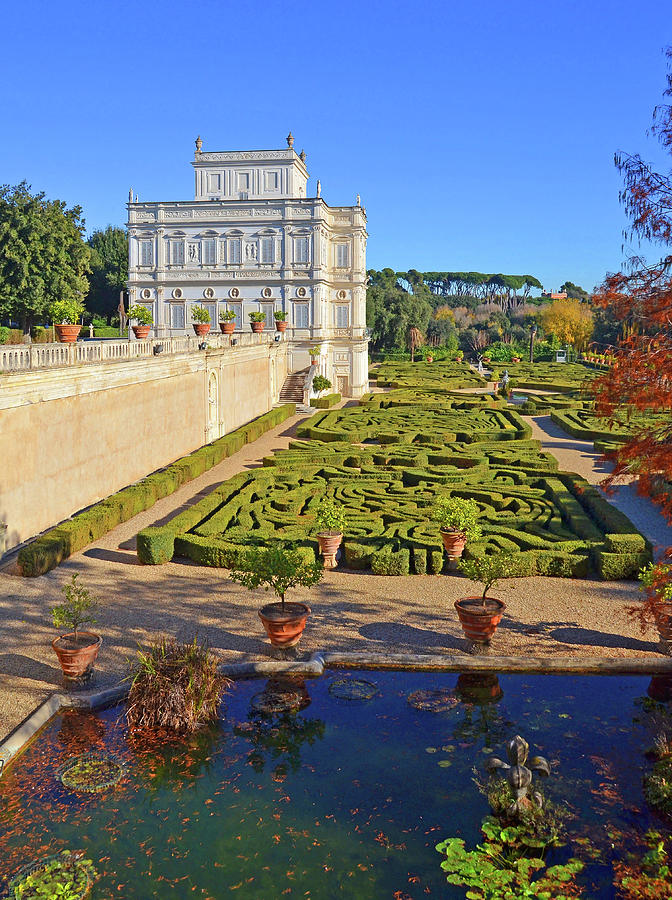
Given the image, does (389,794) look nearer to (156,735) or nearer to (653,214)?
(156,735)

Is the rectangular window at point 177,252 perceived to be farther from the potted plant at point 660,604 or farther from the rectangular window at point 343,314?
the potted plant at point 660,604

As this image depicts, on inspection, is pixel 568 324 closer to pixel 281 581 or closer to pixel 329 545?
pixel 329 545

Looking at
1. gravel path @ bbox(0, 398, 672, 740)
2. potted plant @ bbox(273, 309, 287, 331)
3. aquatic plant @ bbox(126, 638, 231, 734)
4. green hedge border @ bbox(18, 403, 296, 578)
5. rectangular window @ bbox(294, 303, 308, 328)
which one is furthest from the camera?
rectangular window @ bbox(294, 303, 308, 328)

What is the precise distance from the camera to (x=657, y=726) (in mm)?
9484

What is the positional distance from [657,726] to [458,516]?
19.7ft

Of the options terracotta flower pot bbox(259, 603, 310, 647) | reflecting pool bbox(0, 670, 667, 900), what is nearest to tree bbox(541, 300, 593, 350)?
terracotta flower pot bbox(259, 603, 310, 647)

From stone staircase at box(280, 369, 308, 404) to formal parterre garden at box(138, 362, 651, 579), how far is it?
1326 centimetres

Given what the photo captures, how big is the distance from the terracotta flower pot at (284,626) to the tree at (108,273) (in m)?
59.8

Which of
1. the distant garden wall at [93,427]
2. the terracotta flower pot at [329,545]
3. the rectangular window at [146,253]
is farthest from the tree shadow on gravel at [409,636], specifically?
the rectangular window at [146,253]

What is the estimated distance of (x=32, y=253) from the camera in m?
42.3

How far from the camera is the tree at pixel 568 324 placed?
87.9 meters

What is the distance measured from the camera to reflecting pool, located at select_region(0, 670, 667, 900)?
23.0 ft

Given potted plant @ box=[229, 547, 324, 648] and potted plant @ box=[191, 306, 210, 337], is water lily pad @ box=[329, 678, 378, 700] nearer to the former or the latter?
potted plant @ box=[229, 547, 324, 648]

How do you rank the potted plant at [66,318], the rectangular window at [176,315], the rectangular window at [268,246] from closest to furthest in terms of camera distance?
the potted plant at [66,318], the rectangular window at [268,246], the rectangular window at [176,315]
